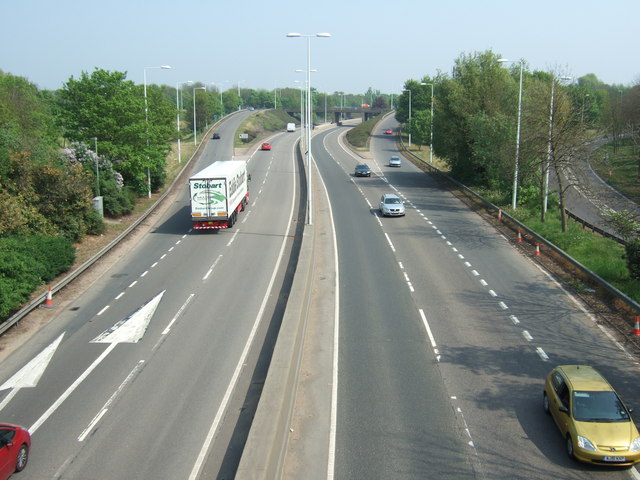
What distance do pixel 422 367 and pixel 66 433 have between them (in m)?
9.39

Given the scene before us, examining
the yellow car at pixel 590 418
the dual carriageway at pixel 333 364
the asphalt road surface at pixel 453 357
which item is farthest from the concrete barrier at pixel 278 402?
the yellow car at pixel 590 418

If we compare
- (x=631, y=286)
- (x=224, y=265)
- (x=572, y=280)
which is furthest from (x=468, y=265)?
(x=224, y=265)

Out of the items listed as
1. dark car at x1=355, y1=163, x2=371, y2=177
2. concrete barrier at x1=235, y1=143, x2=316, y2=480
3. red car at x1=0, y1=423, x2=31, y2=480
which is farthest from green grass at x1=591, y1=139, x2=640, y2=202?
red car at x1=0, y1=423, x2=31, y2=480

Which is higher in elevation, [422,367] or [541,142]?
[541,142]

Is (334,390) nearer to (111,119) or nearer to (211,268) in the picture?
(211,268)

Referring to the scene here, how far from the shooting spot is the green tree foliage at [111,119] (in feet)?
141

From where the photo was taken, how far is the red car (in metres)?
11.7

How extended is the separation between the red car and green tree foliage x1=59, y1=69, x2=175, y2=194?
3310cm

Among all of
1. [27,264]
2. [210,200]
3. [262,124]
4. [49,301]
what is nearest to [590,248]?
[210,200]

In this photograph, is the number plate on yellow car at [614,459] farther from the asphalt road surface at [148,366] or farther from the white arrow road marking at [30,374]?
the white arrow road marking at [30,374]

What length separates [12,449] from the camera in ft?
39.2

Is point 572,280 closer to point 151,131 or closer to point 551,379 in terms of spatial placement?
point 551,379

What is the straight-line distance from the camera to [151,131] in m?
46.1

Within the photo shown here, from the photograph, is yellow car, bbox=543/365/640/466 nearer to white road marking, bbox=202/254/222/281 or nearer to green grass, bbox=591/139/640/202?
white road marking, bbox=202/254/222/281
